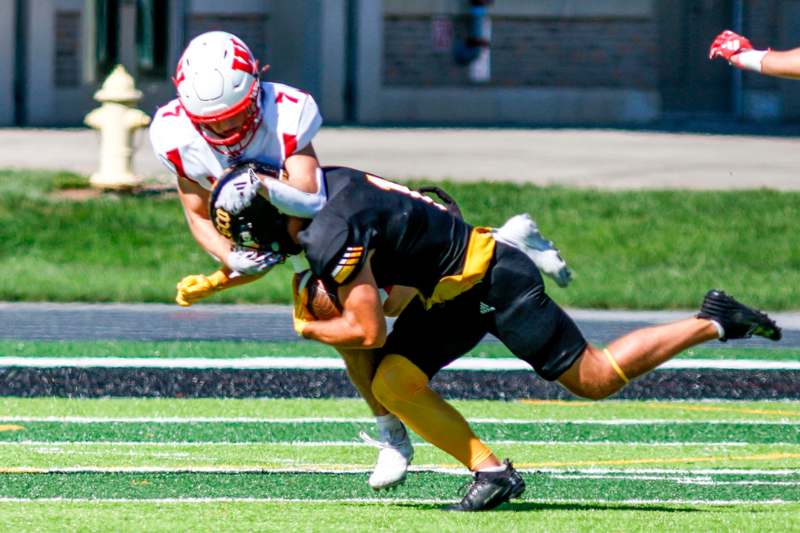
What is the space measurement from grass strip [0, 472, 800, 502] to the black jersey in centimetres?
101

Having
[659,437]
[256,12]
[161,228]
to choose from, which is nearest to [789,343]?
[659,437]

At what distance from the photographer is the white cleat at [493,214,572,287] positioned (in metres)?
6.55

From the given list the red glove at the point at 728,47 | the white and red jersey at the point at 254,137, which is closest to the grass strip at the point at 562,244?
the red glove at the point at 728,47

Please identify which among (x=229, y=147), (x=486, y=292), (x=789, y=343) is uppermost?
(x=229, y=147)

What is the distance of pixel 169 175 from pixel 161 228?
1.67m

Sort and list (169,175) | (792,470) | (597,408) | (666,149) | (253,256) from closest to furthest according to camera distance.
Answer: (253,256) → (792,470) → (597,408) → (169,175) → (666,149)

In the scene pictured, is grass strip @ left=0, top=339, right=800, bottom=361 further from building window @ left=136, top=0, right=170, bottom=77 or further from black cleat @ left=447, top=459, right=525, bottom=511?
building window @ left=136, top=0, right=170, bottom=77

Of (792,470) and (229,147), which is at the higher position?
(229,147)

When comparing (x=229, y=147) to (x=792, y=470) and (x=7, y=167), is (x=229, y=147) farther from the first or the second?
(x=7, y=167)

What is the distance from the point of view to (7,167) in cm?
1812

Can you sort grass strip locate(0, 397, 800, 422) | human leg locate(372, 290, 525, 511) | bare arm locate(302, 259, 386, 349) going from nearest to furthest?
bare arm locate(302, 259, 386, 349) < human leg locate(372, 290, 525, 511) < grass strip locate(0, 397, 800, 422)

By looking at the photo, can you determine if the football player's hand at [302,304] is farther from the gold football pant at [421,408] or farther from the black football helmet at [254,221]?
the gold football pant at [421,408]

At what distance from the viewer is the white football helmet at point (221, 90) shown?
614 centimetres

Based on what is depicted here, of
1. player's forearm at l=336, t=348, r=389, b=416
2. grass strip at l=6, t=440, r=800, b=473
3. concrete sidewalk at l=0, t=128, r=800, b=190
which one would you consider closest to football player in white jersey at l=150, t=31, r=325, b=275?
player's forearm at l=336, t=348, r=389, b=416
